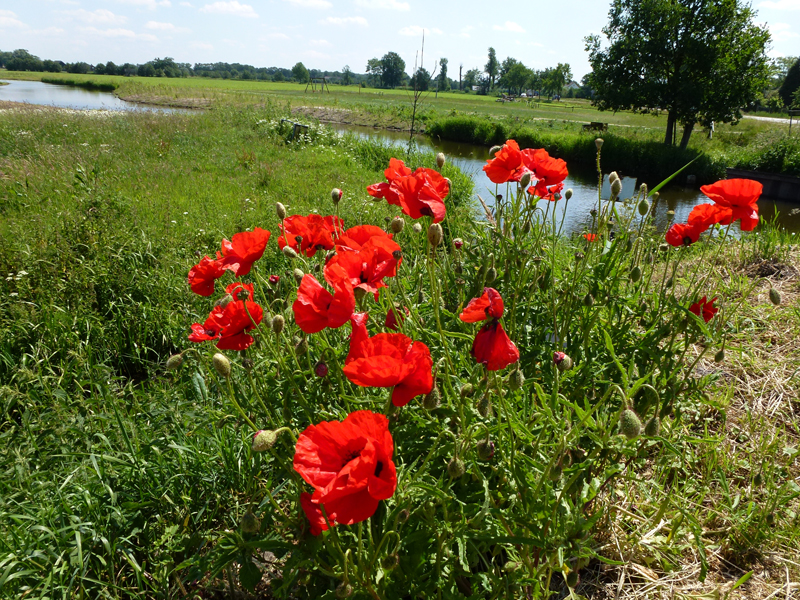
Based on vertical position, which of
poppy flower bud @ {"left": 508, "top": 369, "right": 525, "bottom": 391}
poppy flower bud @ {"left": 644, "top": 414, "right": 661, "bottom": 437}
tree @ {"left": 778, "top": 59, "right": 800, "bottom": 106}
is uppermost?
tree @ {"left": 778, "top": 59, "right": 800, "bottom": 106}

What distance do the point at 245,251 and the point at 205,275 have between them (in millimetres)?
185

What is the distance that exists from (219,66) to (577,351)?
135 meters

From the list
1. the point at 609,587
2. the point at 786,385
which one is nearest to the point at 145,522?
the point at 609,587

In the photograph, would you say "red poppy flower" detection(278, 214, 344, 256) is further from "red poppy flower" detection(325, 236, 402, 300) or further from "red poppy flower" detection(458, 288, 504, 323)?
"red poppy flower" detection(458, 288, 504, 323)

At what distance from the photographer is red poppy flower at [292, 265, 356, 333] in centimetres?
93

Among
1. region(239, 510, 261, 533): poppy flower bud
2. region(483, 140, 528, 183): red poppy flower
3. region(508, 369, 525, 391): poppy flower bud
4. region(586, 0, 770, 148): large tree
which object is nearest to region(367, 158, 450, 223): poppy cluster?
region(483, 140, 528, 183): red poppy flower

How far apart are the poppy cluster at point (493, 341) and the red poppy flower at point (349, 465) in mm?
302

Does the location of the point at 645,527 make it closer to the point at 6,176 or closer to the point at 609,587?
the point at 609,587

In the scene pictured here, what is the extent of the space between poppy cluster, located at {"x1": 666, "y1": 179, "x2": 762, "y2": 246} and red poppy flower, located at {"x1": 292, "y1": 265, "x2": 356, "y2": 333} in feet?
4.27

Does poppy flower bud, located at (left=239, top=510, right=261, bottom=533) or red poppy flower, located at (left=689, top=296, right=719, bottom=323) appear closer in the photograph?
poppy flower bud, located at (left=239, top=510, right=261, bottom=533)

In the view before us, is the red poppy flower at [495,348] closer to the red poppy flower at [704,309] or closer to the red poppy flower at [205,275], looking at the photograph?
the red poppy flower at [205,275]

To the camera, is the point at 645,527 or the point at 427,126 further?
the point at 427,126

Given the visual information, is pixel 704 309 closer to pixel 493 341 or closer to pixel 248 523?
pixel 493 341

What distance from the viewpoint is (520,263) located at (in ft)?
6.06
